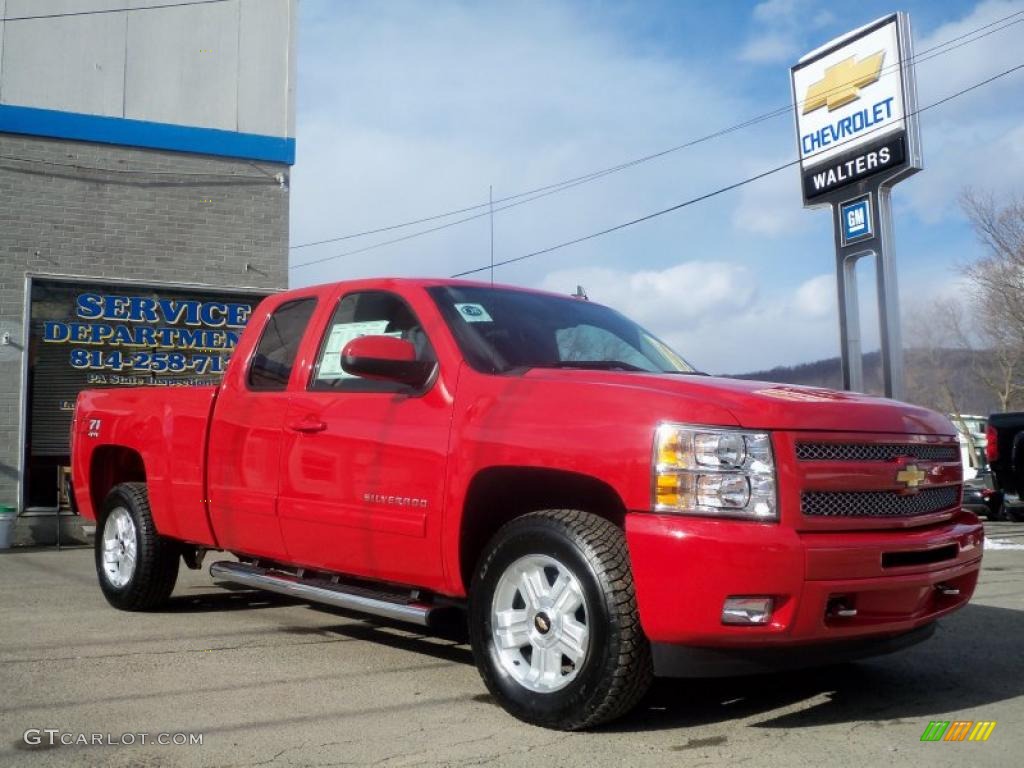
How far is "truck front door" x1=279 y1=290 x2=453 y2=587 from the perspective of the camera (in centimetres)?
453

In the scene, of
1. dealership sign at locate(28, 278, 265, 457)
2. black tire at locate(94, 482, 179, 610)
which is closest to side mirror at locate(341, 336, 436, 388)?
black tire at locate(94, 482, 179, 610)

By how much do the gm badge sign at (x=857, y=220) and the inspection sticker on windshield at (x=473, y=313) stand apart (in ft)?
42.0

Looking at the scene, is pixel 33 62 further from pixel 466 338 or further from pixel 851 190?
pixel 851 190

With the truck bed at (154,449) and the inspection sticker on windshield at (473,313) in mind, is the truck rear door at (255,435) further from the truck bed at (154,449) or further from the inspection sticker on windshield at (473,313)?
the inspection sticker on windshield at (473,313)

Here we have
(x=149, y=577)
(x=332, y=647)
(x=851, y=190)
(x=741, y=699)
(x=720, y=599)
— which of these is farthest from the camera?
(x=851, y=190)

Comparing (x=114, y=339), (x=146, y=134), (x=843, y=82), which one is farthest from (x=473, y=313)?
(x=843, y=82)

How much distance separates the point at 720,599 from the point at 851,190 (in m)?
14.5

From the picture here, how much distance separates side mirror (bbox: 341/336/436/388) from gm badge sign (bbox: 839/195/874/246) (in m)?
13.4

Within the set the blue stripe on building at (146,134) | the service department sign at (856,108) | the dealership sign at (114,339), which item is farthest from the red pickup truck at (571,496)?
the service department sign at (856,108)

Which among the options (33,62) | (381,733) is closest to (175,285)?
(33,62)

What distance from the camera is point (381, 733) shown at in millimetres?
3957

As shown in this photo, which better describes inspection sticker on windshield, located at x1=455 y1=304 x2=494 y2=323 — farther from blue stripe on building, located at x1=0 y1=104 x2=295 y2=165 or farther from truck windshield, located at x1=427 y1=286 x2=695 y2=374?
blue stripe on building, located at x1=0 y1=104 x2=295 y2=165

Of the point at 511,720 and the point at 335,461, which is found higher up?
the point at 335,461

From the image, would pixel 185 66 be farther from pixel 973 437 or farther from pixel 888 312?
pixel 973 437
